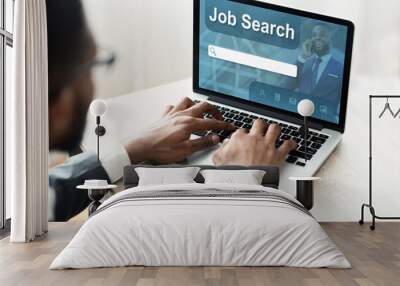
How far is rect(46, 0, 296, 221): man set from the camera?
23.1 feet

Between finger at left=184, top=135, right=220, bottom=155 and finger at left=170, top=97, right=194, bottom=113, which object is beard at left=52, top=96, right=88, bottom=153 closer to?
finger at left=170, top=97, right=194, bottom=113

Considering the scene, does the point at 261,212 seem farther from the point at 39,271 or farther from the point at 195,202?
the point at 39,271

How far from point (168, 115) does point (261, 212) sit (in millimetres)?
2938

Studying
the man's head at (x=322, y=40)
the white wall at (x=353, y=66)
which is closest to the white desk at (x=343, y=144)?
→ the white wall at (x=353, y=66)

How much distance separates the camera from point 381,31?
718cm

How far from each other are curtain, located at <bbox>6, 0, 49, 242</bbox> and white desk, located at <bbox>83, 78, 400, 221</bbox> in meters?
1.12

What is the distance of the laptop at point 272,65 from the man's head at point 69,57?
51.6 inches

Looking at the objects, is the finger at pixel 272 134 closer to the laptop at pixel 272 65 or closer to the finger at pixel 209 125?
the laptop at pixel 272 65

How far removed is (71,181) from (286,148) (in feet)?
8.32

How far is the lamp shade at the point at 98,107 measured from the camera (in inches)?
276

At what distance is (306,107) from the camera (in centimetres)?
682

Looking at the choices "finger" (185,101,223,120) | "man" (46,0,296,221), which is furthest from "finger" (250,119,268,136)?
"finger" (185,101,223,120)

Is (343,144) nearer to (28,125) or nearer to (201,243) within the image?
(201,243)

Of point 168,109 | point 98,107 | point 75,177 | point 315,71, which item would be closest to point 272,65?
point 315,71
